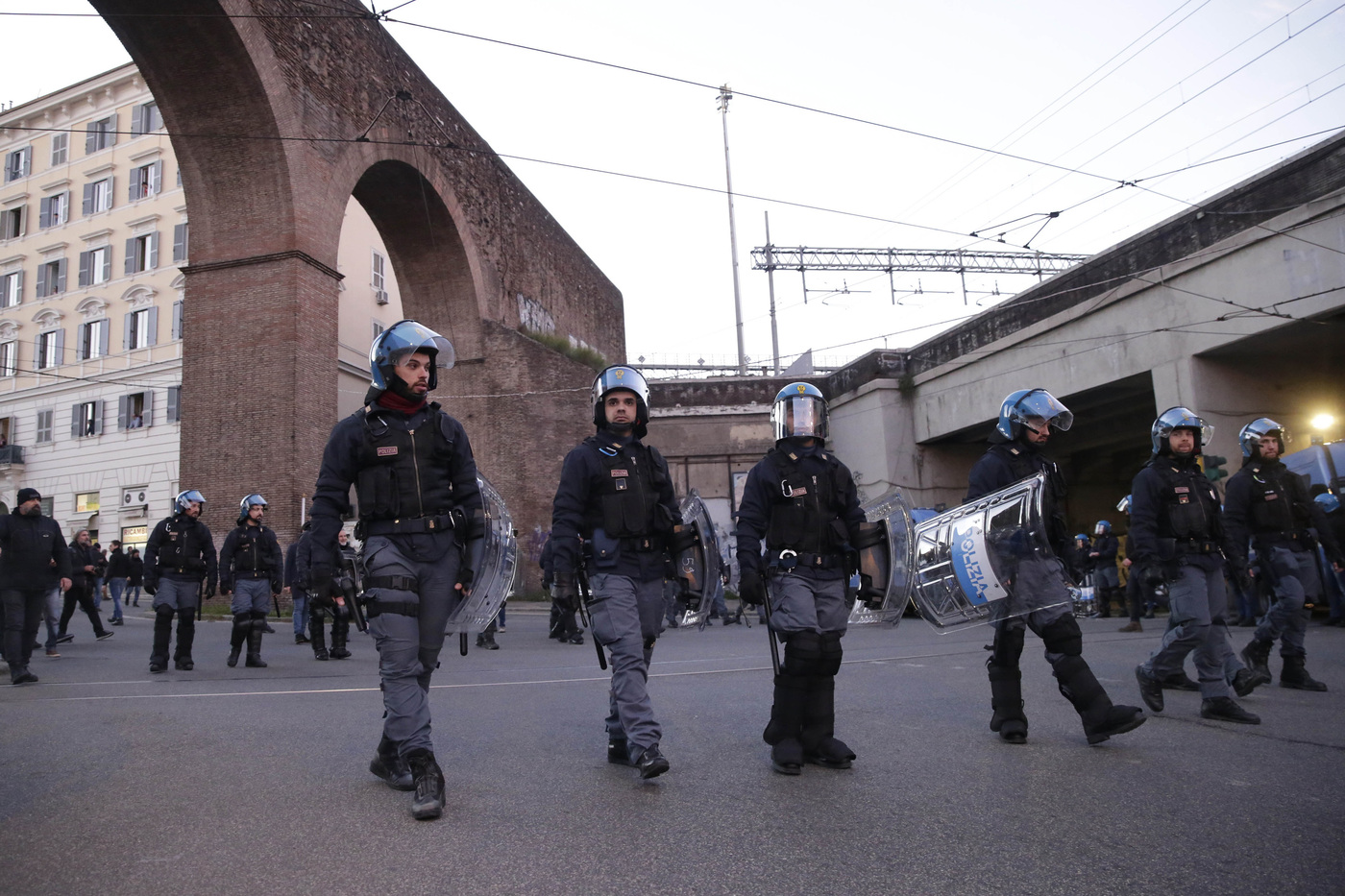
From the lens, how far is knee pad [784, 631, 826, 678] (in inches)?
177

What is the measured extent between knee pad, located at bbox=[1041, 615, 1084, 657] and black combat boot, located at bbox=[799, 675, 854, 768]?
121 centimetres

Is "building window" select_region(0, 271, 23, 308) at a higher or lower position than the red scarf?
higher

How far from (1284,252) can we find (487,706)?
1604 centimetres

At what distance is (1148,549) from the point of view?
583 centimetres

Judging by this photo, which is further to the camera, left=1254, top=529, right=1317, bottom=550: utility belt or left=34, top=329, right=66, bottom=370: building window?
left=34, top=329, right=66, bottom=370: building window

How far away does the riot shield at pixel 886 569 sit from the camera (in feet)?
16.4

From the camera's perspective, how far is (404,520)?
13.7ft

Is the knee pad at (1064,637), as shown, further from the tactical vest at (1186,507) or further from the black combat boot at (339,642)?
the black combat boot at (339,642)

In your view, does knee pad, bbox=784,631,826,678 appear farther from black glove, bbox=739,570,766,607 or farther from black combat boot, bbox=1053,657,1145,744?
black combat boot, bbox=1053,657,1145,744

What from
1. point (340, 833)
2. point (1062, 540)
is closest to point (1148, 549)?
point (1062, 540)

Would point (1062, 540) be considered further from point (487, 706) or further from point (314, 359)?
point (314, 359)

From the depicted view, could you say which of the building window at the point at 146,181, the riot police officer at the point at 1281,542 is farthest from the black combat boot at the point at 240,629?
the building window at the point at 146,181

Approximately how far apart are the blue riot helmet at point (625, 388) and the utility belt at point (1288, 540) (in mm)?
4901

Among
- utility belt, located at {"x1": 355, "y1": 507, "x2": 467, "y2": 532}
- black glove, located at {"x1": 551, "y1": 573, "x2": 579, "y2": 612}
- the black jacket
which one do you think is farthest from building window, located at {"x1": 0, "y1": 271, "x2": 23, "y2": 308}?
black glove, located at {"x1": 551, "y1": 573, "x2": 579, "y2": 612}
